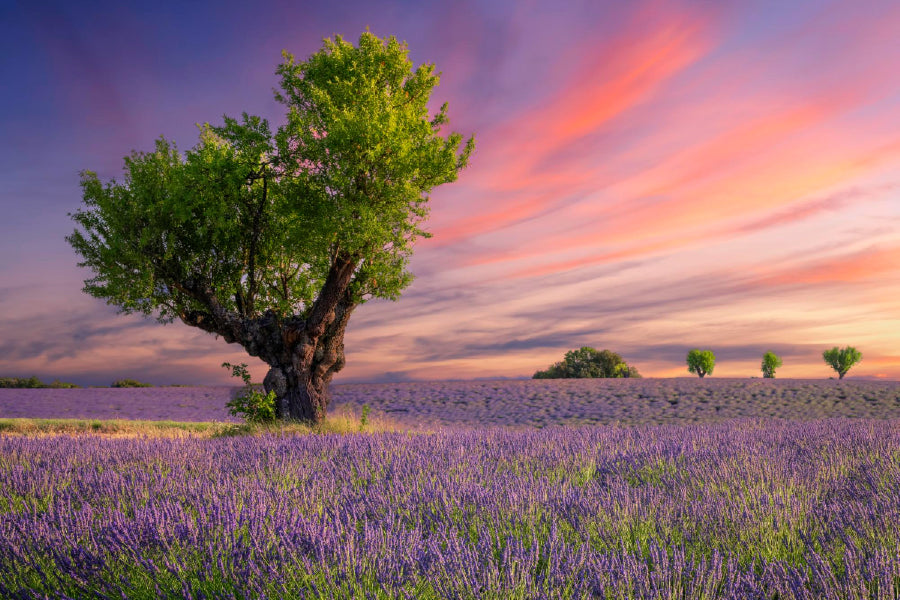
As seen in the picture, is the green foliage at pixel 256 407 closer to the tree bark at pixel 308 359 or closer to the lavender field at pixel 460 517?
the tree bark at pixel 308 359

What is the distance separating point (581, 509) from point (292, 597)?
6.08ft

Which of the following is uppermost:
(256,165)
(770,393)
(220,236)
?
(256,165)

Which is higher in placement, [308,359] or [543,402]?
[308,359]

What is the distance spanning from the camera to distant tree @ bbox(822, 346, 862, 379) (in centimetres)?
4259

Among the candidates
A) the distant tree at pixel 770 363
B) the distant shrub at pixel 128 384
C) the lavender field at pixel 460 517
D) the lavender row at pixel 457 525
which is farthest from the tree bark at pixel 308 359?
the distant tree at pixel 770 363

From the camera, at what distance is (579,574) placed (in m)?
2.46

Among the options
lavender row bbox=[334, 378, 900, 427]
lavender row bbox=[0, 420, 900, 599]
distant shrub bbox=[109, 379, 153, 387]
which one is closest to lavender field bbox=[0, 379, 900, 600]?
lavender row bbox=[0, 420, 900, 599]

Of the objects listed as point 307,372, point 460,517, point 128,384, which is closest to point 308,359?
point 307,372

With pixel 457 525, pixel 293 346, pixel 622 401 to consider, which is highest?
pixel 293 346

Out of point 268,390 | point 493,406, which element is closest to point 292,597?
point 268,390

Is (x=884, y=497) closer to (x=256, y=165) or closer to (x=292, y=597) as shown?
(x=292, y=597)

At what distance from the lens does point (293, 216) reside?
38.4ft

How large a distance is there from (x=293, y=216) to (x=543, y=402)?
13.2 metres

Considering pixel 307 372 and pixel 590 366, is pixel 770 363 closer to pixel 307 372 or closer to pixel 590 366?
pixel 590 366
